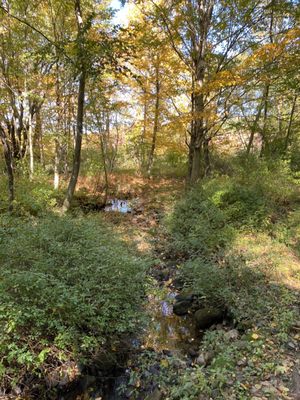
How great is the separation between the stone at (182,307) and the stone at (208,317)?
0.37 meters

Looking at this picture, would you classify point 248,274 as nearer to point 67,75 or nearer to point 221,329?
point 221,329

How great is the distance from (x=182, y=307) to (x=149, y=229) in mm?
4081

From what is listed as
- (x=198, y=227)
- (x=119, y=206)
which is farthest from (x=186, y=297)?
(x=119, y=206)

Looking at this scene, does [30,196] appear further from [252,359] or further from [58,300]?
[252,359]

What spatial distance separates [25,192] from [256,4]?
9247 mm

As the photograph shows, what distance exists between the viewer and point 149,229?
8.85 metres

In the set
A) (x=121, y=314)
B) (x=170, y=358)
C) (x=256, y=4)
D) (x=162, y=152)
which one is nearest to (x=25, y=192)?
(x=121, y=314)

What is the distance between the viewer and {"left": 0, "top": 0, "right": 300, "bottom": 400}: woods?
3.07 meters

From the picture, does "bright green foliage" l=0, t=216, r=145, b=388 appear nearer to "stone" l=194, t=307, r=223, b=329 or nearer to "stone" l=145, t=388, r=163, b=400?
"stone" l=145, t=388, r=163, b=400

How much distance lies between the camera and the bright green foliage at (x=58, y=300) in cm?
282

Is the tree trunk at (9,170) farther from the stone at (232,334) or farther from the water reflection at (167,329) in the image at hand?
the stone at (232,334)

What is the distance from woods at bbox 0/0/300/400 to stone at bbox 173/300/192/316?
2.2 inches

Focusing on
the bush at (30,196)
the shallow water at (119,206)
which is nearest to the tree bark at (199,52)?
the shallow water at (119,206)

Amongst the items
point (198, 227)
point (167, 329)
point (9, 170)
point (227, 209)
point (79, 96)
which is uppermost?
point (79, 96)
